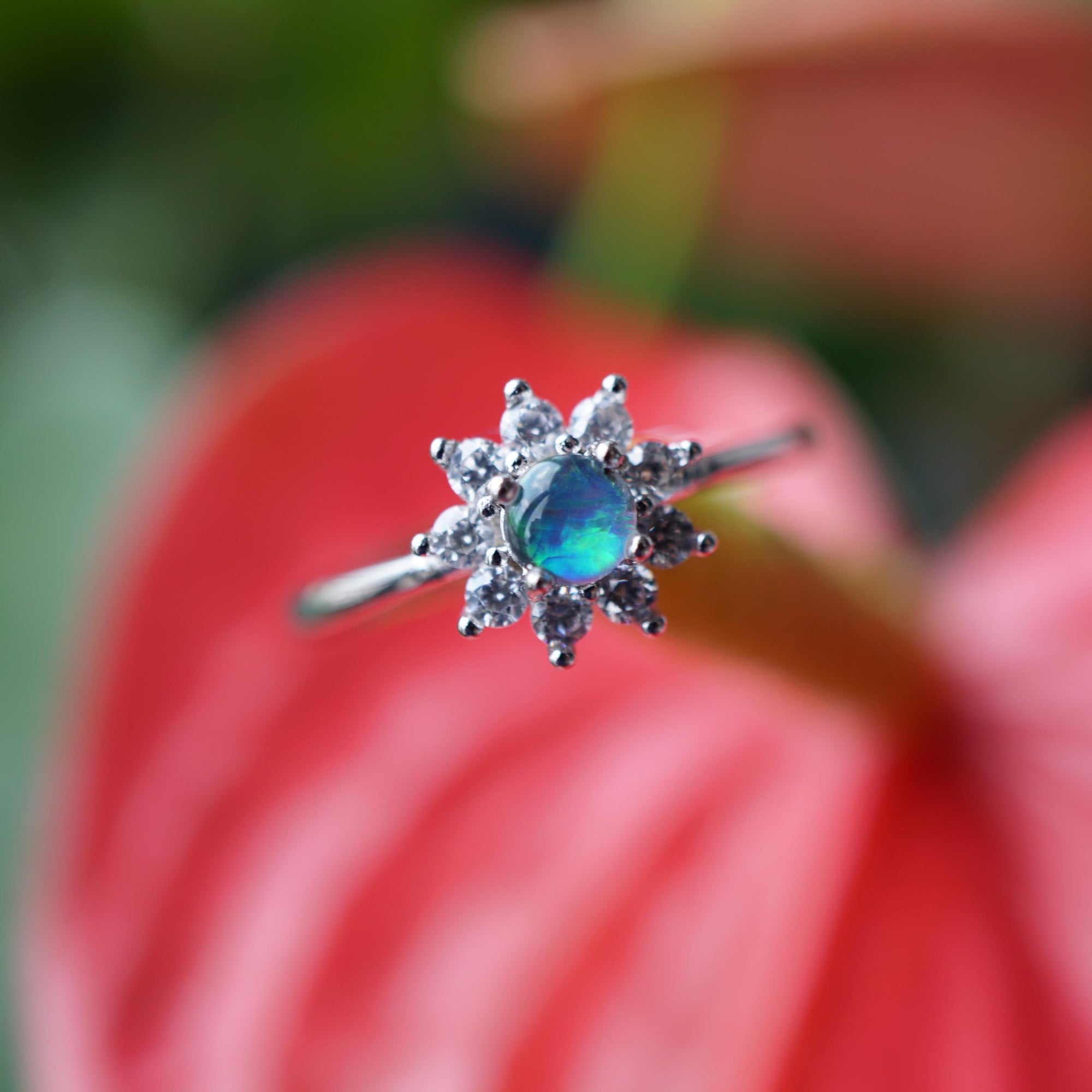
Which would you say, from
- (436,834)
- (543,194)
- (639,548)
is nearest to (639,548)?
(639,548)

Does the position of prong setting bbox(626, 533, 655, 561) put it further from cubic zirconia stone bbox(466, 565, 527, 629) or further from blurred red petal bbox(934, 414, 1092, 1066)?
blurred red petal bbox(934, 414, 1092, 1066)

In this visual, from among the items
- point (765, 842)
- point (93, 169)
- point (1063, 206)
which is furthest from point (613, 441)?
point (93, 169)

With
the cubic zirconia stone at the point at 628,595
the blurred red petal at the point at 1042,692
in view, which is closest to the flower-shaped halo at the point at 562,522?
the cubic zirconia stone at the point at 628,595

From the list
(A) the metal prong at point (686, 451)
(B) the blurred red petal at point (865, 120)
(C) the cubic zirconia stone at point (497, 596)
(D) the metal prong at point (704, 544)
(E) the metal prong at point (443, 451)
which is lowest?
(C) the cubic zirconia stone at point (497, 596)

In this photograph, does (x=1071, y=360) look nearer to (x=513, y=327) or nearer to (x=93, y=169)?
(x=513, y=327)

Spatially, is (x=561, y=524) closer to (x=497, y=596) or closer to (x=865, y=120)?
(x=497, y=596)

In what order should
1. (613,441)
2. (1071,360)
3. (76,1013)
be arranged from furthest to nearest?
(1071,360) → (76,1013) → (613,441)

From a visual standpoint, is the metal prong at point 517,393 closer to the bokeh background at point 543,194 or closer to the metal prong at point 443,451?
the metal prong at point 443,451
